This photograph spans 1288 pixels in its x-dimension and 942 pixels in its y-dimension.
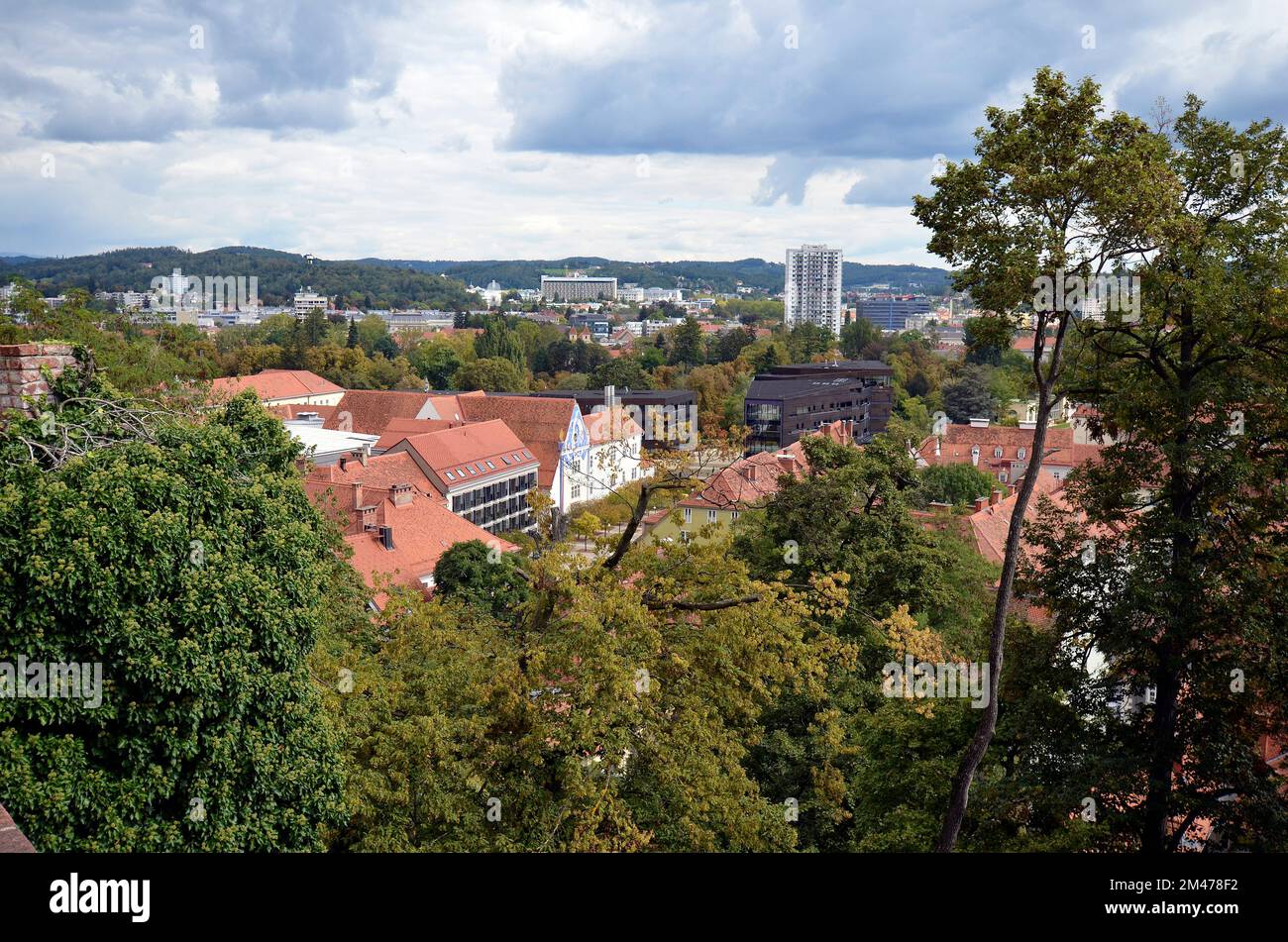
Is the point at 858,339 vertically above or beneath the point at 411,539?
above

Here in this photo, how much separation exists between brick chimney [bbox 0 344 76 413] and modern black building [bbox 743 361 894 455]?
66.2 m

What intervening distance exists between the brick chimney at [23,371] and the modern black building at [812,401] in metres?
66.2

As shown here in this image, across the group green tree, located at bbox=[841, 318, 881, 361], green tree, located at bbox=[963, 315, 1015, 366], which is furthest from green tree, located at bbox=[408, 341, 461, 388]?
green tree, located at bbox=[963, 315, 1015, 366]

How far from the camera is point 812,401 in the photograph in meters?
87.1

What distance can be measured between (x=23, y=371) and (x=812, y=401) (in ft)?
257

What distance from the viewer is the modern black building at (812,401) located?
276 ft

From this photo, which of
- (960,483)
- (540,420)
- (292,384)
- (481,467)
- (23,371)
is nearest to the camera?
(23,371)

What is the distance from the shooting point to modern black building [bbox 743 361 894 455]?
84.2 meters

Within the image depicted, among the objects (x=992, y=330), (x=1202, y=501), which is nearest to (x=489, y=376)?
(x=1202, y=501)

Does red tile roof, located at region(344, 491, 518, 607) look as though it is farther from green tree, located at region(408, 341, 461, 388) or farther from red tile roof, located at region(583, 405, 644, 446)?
green tree, located at region(408, 341, 461, 388)

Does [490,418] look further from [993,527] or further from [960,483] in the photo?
[993,527]

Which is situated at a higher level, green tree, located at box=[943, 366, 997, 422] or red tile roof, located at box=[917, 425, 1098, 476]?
green tree, located at box=[943, 366, 997, 422]

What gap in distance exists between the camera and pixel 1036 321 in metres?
13.4
